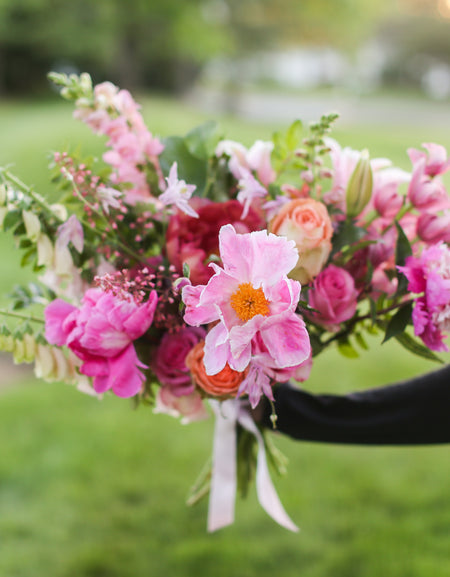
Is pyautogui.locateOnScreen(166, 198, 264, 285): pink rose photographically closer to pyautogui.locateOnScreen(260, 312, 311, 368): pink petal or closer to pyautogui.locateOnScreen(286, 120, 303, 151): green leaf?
pyautogui.locateOnScreen(286, 120, 303, 151): green leaf

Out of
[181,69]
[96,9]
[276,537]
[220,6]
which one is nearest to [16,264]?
[276,537]

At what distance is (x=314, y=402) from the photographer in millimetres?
1029

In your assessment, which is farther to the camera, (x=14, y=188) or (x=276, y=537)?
(x=276, y=537)

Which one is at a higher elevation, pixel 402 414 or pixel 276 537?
pixel 402 414

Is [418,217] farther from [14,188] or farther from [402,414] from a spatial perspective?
[14,188]

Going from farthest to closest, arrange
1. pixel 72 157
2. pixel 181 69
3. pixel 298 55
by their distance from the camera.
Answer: pixel 298 55 < pixel 181 69 < pixel 72 157

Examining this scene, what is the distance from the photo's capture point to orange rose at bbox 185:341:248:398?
0.75m

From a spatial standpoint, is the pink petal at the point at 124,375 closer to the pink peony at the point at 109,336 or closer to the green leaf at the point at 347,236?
the pink peony at the point at 109,336

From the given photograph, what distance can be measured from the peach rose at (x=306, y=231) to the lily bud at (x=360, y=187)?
0.33ft

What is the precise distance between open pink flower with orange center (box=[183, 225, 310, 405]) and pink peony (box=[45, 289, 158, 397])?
0.41 ft

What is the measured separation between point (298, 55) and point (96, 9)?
1559 cm

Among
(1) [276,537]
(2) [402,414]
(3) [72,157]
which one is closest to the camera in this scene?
(3) [72,157]

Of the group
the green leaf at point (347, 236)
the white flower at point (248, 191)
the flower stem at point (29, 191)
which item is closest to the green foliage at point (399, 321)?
the green leaf at point (347, 236)

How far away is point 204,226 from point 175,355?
0.56 feet
